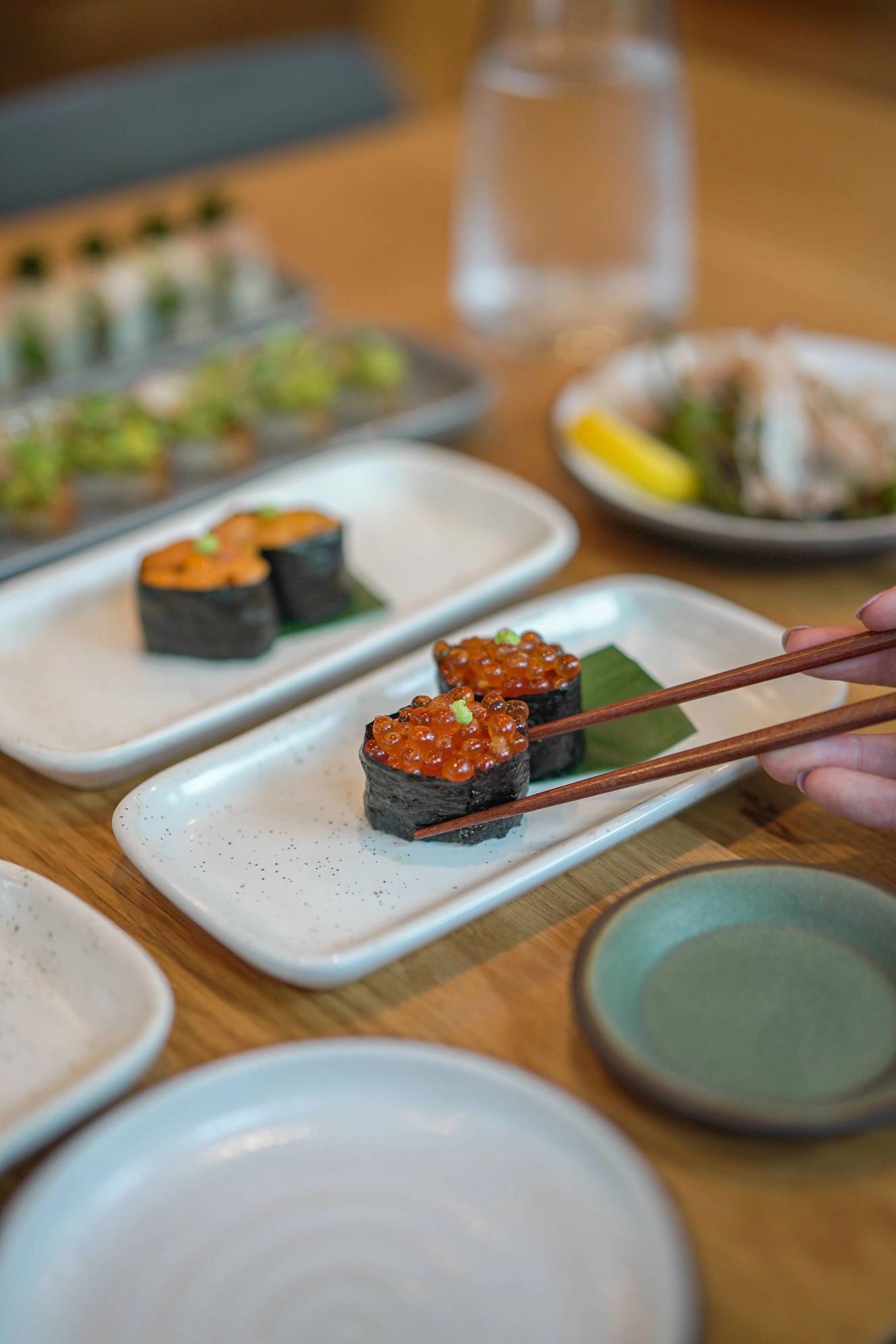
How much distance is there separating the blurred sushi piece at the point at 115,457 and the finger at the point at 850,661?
0.94m

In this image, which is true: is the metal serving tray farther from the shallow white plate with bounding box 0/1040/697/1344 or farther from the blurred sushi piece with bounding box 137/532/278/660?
the shallow white plate with bounding box 0/1040/697/1344

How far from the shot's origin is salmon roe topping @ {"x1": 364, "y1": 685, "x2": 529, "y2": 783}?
3.83 feet

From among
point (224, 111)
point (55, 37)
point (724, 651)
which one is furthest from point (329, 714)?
point (55, 37)

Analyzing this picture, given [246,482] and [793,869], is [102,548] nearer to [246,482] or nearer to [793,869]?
[246,482]

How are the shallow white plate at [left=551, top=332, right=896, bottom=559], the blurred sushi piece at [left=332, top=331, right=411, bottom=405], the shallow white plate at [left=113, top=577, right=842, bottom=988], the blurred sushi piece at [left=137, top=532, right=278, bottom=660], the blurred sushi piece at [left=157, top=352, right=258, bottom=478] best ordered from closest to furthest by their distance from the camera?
the shallow white plate at [left=113, top=577, right=842, bottom=988]
the blurred sushi piece at [left=137, top=532, right=278, bottom=660]
the shallow white plate at [left=551, top=332, right=896, bottom=559]
the blurred sushi piece at [left=157, top=352, right=258, bottom=478]
the blurred sushi piece at [left=332, top=331, right=411, bottom=405]

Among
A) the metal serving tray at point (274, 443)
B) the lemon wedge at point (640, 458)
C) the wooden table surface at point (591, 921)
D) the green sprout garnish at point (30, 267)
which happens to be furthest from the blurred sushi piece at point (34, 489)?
the lemon wedge at point (640, 458)

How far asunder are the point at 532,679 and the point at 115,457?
0.80 m

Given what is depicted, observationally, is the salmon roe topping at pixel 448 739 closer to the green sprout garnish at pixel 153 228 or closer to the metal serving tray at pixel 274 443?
the metal serving tray at pixel 274 443

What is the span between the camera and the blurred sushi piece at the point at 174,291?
7.63ft

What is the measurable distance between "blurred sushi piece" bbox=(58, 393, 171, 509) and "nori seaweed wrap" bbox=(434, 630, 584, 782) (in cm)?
68

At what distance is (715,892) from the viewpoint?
42.9 inches

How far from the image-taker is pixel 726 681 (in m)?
1.25

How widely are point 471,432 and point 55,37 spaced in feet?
15.0

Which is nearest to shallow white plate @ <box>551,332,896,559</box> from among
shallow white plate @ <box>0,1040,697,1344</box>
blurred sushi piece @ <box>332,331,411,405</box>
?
blurred sushi piece @ <box>332,331,411,405</box>
